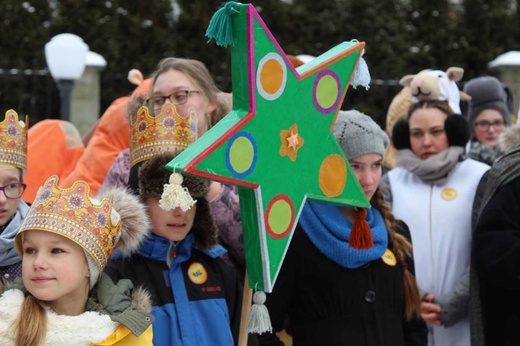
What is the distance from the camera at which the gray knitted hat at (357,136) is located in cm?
377

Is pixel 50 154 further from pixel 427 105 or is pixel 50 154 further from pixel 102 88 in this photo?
pixel 102 88

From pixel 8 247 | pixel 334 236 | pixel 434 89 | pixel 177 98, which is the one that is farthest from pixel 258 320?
pixel 434 89

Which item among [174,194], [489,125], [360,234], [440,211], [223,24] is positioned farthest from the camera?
[489,125]

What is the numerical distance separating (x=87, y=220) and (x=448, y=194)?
2167 mm

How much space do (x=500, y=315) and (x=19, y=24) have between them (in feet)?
32.1

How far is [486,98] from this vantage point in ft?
19.0

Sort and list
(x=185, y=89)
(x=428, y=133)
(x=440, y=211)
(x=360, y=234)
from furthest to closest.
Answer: (x=428, y=133), (x=440, y=211), (x=185, y=89), (x=360, y=234)

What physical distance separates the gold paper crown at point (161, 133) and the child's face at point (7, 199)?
440mm

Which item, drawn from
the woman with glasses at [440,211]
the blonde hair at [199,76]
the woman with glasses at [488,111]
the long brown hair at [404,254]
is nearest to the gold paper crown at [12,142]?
the blonde hair at [199,76]

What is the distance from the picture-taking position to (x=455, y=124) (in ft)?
15.2

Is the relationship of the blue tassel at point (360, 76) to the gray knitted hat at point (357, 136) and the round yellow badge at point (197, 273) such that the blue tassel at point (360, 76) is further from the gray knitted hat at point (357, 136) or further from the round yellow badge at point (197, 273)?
the round yellow badge at point (197, 273)

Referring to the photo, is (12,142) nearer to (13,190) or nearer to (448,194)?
(13,190)

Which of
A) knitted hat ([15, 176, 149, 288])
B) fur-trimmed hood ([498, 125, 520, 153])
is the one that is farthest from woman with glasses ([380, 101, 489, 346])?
knitted hat ([15, 176, 149, 288])

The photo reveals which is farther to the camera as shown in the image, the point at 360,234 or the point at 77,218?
the point at 360,234
